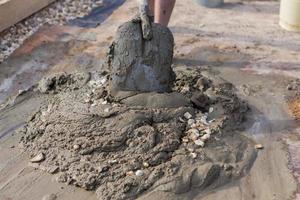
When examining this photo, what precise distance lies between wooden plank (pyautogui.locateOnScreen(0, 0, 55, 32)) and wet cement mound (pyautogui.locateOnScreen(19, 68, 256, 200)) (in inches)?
64.8

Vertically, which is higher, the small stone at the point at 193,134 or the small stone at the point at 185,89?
the small stone at the point at 185,89

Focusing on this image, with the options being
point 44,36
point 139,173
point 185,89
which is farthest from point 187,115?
point 44,36

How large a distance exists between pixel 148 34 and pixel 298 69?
4.94 feet

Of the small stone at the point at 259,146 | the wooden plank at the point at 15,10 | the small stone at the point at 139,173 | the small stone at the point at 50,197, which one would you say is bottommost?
the small stone at the point at 50,197

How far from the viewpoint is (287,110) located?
11.5 ft

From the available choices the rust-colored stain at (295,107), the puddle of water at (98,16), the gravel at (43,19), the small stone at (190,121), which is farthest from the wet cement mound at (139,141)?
the puddle of water at (98,16)

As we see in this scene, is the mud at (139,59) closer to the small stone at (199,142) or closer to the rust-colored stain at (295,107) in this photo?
the small stone at (199,142)

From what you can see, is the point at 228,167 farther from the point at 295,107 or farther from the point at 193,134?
the point at 295,107

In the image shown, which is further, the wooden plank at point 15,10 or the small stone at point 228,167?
the wooden plank at point 15,10

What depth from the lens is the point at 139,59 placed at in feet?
10.7

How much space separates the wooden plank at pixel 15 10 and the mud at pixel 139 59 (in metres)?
1.86

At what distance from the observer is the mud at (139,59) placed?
3246mm

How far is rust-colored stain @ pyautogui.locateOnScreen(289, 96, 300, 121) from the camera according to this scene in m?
3.43

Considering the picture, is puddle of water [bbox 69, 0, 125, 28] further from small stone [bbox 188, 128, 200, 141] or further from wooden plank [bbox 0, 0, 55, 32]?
small stone [bbox 188, 128, 200, 141]
